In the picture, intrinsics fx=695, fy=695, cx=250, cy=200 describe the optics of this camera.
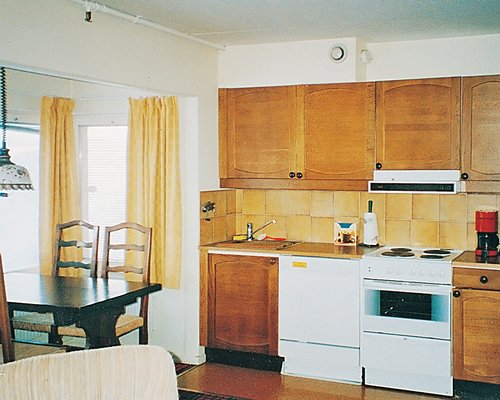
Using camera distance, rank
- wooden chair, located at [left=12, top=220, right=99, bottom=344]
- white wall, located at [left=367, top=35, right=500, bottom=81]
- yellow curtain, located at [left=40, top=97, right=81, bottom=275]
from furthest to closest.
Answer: yellow curtain, located at [left=40, top=97, right=81, bottom=275], white wall, located at [left=367, top=35, right=500, bottom=81], wooden chair, located at [left=12, top=220, right=99, bottom=344]

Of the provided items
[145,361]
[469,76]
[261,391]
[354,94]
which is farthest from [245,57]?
[145,361]

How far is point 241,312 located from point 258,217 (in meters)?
0.91

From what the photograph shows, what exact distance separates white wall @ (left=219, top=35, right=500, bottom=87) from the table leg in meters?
2.17

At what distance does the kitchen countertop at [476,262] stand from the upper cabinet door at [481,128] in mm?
540

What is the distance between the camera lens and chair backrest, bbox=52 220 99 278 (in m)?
4.80

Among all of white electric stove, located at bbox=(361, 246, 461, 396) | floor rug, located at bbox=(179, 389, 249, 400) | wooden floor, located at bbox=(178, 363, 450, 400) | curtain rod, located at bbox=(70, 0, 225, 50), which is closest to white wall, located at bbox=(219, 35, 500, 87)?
curtain rod, located at bbox=(70, 0, 225, 50)

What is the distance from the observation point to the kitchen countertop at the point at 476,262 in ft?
14.5

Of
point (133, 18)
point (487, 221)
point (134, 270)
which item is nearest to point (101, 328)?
point (134, 270)

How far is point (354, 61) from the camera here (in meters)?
4.98

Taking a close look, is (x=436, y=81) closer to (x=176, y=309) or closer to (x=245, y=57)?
(x=245, y=57)

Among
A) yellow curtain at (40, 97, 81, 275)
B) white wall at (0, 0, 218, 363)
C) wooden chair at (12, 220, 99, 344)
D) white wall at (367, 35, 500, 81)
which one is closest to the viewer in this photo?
white wall at (0, 0, 218, 363)

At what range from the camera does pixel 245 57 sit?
536cm

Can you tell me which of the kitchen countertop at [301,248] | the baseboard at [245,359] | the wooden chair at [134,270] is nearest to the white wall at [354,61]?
the kitchen countertop at [301,248]

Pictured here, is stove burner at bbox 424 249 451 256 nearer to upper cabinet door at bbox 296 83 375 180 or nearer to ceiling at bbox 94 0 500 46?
upper cabinet door at bbox 296 83 375 180
